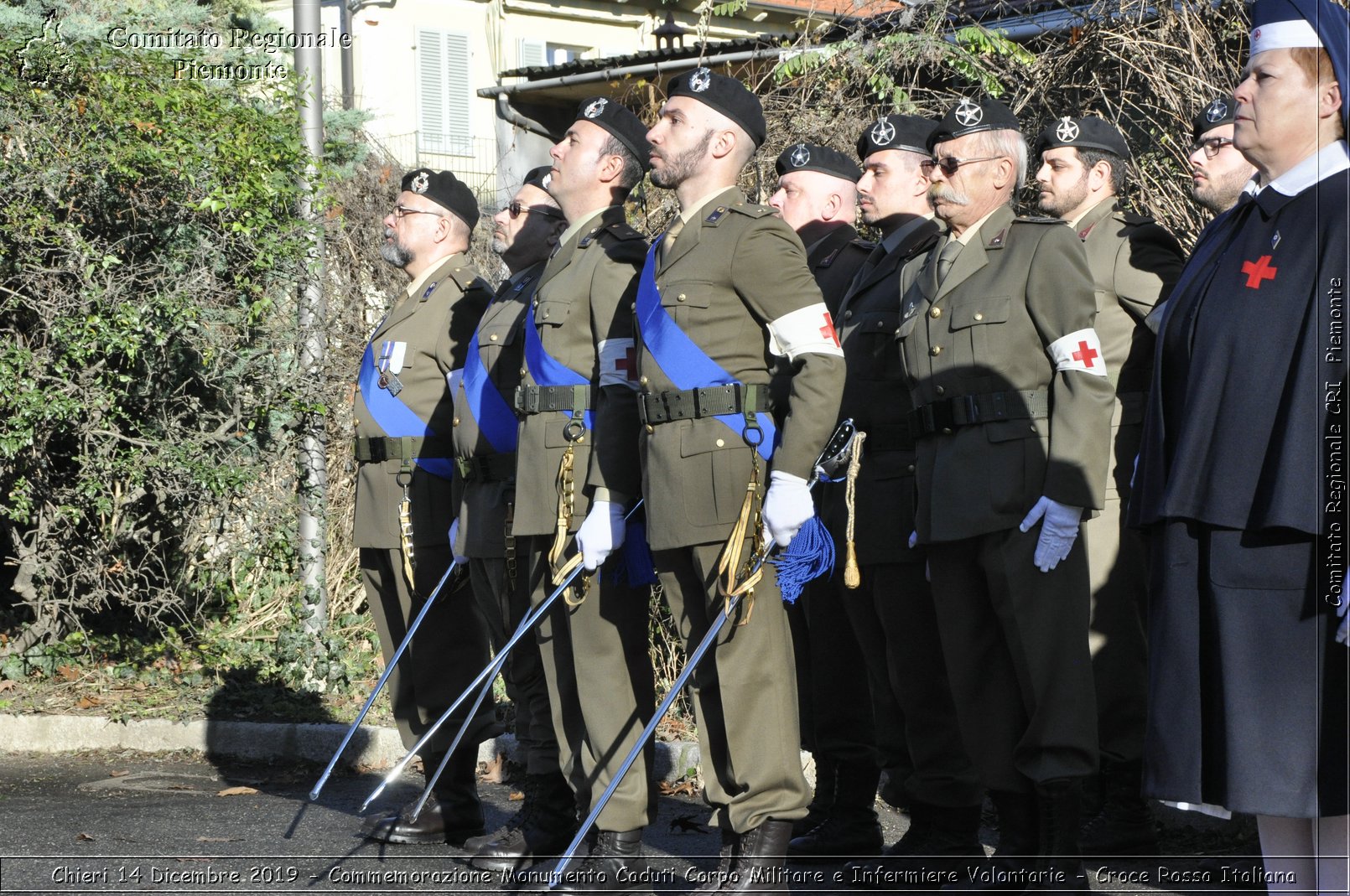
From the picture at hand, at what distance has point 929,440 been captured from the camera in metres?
4.60

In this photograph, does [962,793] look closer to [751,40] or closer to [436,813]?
[436,813]

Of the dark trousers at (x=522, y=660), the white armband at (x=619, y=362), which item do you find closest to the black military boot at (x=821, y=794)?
the dark trousers at (x=522, y=660)

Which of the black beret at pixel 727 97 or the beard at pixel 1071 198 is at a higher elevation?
the black beret at pixel 727 97

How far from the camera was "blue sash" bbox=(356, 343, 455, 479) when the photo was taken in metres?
5.63

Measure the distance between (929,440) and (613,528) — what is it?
970 millimetres

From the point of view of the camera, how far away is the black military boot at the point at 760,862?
4129 millimetres

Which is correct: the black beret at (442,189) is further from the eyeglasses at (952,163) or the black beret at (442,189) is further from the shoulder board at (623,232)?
the eyeglasses at (952,163)

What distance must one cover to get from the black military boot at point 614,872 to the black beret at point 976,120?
2.31 metres

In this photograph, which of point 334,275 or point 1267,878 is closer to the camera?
point 1267,878

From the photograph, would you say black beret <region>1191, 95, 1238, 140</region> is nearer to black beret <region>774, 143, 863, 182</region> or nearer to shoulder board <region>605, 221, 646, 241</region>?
black beret <region>774, 143, 863, 182</region>

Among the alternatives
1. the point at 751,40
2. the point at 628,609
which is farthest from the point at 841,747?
the point at 751,40

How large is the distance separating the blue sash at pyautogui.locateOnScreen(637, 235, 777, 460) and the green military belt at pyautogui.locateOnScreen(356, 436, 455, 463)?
1.52 meters

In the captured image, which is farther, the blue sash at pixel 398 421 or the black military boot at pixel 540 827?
the blue sash at pixel 398 421

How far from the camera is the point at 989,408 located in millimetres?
4461
